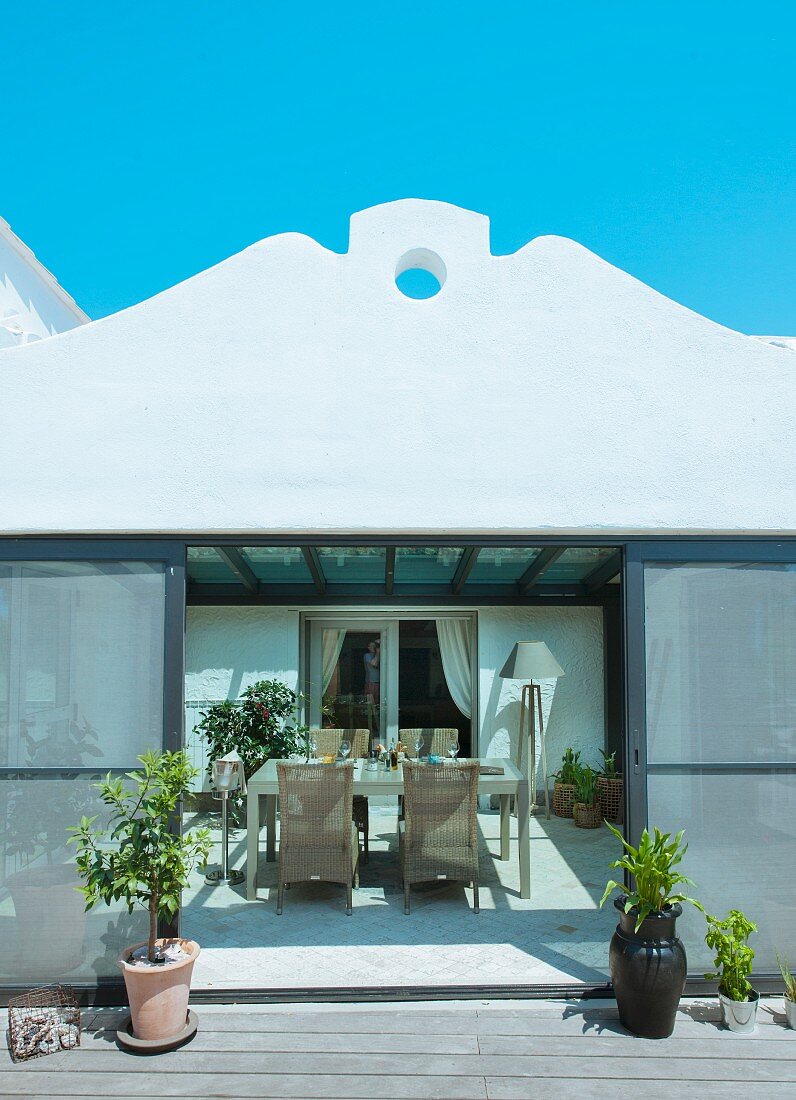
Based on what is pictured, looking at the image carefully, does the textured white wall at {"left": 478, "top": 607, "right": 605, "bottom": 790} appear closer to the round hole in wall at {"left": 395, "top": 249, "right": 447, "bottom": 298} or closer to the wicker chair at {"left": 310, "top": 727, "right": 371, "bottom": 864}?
the wicker chair at {"left": 310, "top": 727, "right": 371, "bottom": 864}

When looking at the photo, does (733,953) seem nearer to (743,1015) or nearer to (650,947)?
(743,1015)

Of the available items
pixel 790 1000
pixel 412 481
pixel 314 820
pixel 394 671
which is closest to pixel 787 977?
pixel 790 1000

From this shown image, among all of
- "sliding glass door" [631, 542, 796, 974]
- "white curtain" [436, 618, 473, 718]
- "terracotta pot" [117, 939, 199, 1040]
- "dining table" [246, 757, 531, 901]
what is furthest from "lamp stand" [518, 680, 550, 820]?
"terracotta pot" [117, 939, 199, 1040]

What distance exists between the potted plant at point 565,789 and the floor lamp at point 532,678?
0.32ft

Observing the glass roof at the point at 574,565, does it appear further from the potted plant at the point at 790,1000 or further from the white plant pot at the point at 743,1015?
the white plant pot at the point at 743,1015

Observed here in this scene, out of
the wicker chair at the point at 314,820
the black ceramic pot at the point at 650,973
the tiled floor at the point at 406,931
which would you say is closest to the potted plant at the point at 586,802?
the tiled floor at the point at 406,931

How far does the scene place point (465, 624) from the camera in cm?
852

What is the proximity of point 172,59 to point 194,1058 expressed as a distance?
21.1 ft

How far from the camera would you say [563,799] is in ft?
25.8

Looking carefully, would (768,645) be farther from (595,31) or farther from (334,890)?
(595,31)

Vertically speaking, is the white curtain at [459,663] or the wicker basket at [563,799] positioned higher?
the white curtain at [459,663]

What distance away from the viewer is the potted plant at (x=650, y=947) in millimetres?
3498

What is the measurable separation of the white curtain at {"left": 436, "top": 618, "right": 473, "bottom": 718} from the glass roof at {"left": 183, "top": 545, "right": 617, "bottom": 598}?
52 cm

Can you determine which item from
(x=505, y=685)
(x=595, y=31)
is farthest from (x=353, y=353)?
(x=505, y=685)
